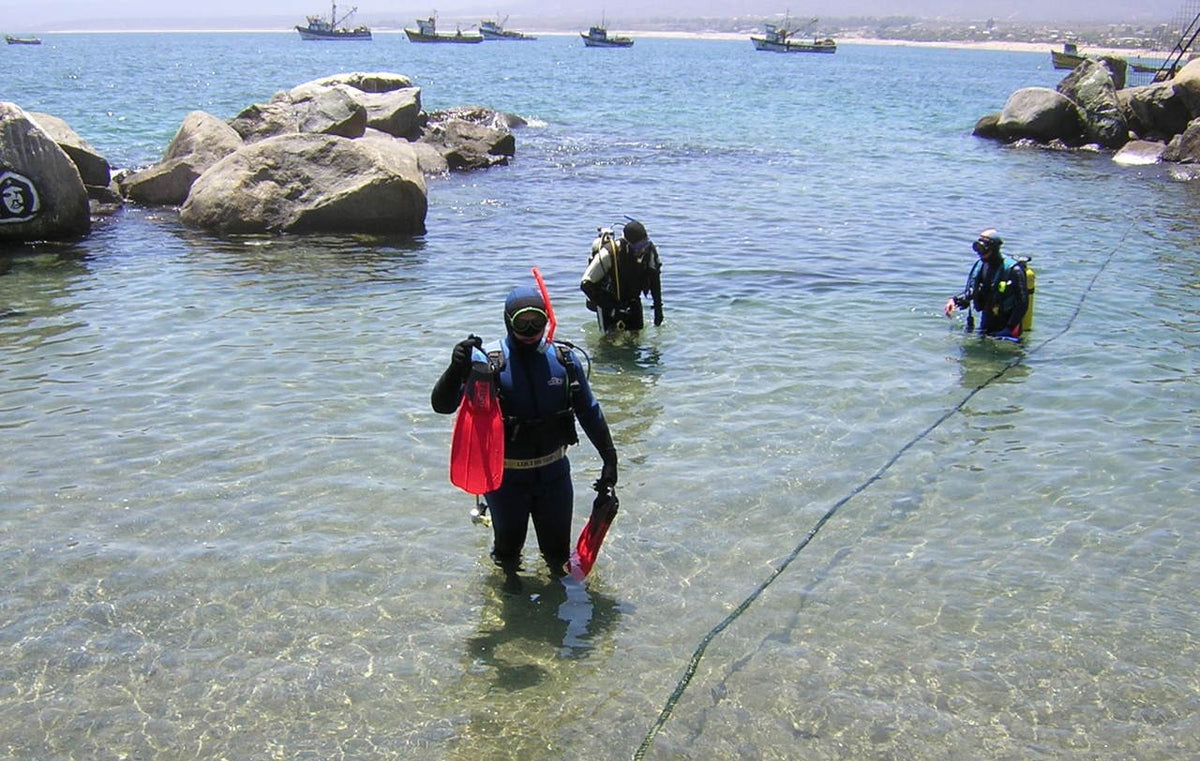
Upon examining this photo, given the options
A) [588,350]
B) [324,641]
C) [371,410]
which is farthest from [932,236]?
[324,641]

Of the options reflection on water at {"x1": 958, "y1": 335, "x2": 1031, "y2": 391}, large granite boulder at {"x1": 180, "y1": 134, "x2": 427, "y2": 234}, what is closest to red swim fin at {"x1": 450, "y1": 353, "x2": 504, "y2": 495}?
reflection on water at {"x1": 958, "y1": 335, "x2": 1031, "y2": 391}

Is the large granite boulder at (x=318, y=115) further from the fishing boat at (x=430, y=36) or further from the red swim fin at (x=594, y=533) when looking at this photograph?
the fishing boat at (x=430, y=36)

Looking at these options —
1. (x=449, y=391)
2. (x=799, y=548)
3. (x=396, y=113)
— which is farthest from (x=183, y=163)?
(x=799, y=548)

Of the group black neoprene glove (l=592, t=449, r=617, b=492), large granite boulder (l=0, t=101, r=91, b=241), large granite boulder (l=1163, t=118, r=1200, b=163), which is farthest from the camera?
large granite boulder (l=1163, t=118, r=1200, b=163)

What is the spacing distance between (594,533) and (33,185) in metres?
13.4

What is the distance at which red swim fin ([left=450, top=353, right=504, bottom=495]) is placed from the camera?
5.85m

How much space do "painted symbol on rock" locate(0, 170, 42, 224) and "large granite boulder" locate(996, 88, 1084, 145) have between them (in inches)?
1160

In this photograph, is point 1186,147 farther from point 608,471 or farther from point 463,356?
point 463,356

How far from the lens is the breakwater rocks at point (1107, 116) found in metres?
30.5

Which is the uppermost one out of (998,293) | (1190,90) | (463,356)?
(1190,90)

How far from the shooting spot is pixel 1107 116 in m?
32.7

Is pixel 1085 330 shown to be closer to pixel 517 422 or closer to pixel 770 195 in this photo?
pixel 517 422

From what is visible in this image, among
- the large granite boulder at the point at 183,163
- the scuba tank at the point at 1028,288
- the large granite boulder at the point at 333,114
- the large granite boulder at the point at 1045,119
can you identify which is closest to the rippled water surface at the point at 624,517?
the scuba tank at the point at 1028,288

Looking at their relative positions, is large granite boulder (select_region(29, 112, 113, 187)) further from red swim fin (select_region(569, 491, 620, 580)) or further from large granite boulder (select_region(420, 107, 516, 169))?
red swim fin (select_region(569, 491, 620, 580))
